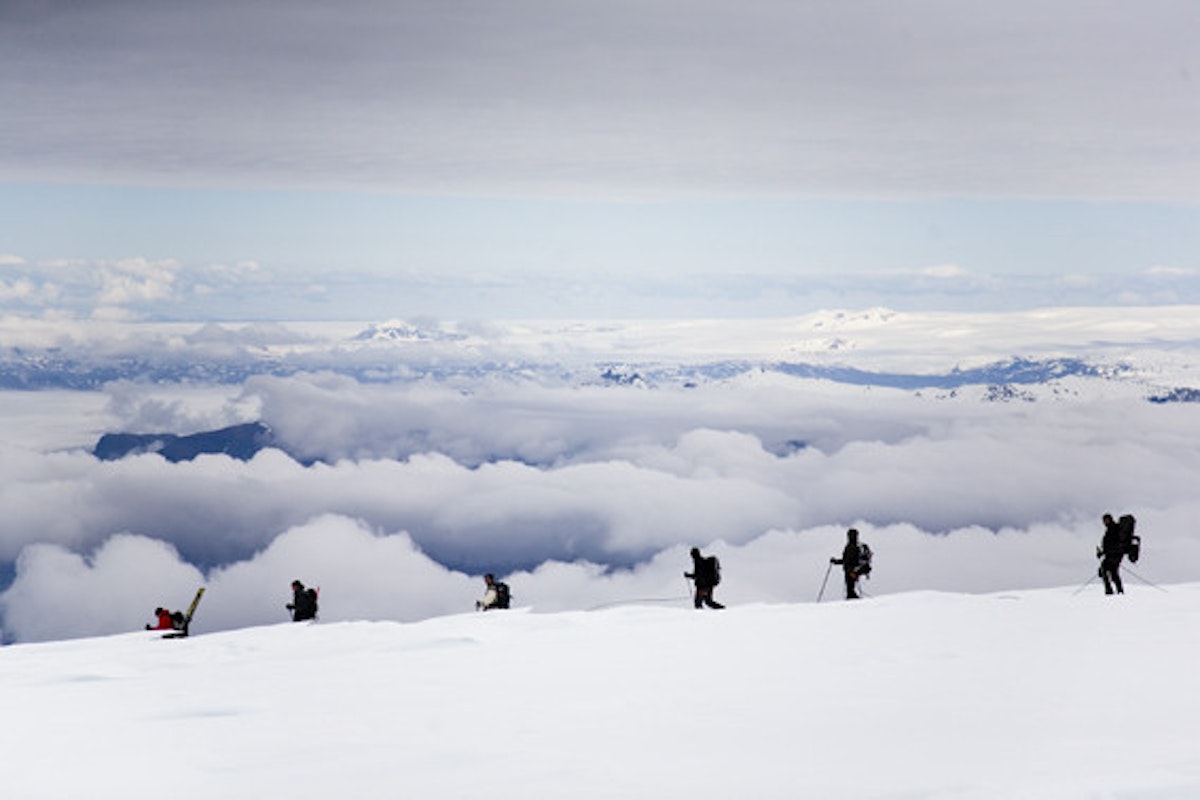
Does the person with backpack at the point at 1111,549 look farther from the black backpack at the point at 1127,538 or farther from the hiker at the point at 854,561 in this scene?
the hiker at the point at 854,561

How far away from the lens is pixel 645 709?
17.8 meters

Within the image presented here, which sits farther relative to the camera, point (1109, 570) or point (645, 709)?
point (1109, 570)

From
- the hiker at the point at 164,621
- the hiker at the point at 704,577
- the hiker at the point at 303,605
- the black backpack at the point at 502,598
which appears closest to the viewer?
the hiker at the point at 704,577

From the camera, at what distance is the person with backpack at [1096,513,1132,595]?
26.5 metres

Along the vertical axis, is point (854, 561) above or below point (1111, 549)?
below

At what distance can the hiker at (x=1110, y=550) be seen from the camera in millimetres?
26500

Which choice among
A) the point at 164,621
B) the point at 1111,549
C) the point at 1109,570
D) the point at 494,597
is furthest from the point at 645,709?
the point at 164,621

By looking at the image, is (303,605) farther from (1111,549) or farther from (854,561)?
(1111,549)

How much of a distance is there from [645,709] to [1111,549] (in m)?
12.6

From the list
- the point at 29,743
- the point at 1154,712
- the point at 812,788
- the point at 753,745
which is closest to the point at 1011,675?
the point at 1154,712

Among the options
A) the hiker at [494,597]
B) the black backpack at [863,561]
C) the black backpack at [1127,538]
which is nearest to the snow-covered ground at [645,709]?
the black backpack at [1127,538]

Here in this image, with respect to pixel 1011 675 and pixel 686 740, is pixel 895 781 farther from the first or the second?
pixel 1011 675

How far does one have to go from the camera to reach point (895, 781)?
13.9 m

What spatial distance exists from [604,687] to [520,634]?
5.91 metres
